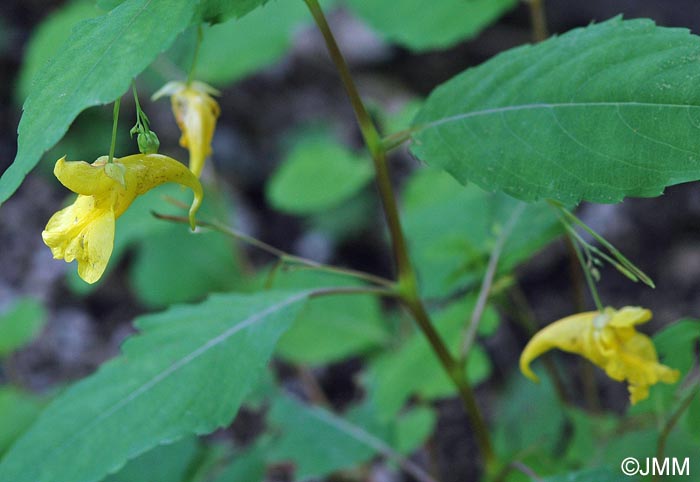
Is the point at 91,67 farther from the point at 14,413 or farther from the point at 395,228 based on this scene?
the point at 14,413

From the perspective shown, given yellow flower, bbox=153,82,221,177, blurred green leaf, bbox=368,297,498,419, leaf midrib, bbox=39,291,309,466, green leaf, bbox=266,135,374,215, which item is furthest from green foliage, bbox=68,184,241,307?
leaf midrib, bbox=39,291,309,466

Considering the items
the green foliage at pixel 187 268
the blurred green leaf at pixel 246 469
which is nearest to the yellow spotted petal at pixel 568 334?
the blurred green leaf at pixel 246 469

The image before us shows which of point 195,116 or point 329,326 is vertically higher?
point 195,116

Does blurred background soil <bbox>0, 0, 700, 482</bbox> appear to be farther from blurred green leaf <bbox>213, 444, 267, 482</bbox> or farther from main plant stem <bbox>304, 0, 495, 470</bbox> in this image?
main plant stem <bbox>304, 0, 495, 470</bbox>

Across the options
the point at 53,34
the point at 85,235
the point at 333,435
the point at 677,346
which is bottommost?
the point at 333,435

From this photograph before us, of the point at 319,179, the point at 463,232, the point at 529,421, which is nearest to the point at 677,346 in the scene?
the point at 463,232

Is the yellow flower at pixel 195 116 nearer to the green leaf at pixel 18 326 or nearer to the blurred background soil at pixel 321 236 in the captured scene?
the green leaf at pixel 18 326

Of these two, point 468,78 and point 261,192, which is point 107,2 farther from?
point 261,192
